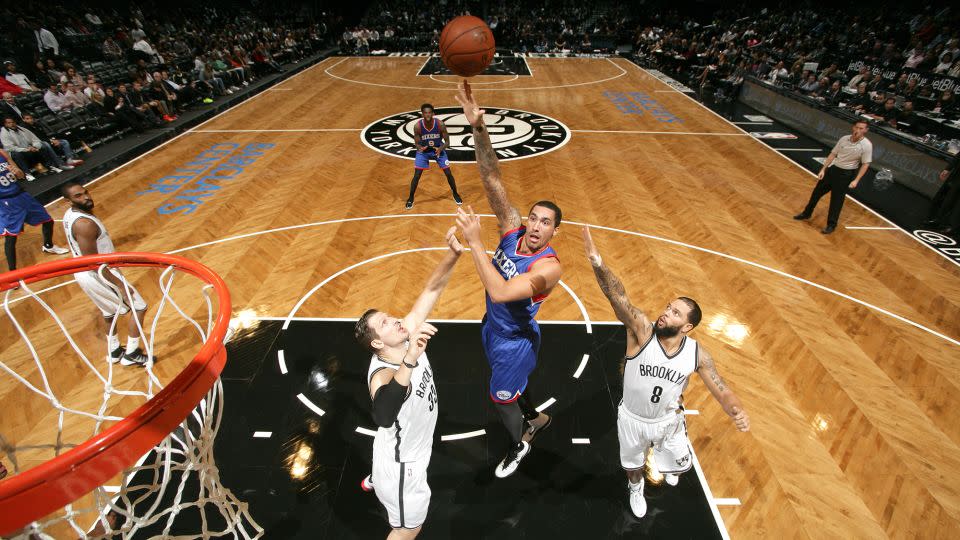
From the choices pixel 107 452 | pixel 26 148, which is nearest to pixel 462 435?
pixel 107 452

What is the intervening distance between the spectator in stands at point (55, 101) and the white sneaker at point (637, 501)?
13.7 m

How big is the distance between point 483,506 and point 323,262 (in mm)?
4123

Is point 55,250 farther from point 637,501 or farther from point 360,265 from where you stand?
point 637,501

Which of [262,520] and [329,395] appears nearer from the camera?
[262,520]

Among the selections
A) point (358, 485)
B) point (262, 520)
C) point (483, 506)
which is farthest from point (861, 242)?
point (262, 520)

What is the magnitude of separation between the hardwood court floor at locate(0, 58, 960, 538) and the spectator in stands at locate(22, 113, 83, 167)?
3.52 feet

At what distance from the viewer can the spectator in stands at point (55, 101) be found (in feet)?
33.8

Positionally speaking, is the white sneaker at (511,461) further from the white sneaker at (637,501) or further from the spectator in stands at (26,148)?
the spectator in stands at (26,148)

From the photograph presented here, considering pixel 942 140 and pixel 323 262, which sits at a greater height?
pixel 942 140

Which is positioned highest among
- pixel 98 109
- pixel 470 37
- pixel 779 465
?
pixel 470 37

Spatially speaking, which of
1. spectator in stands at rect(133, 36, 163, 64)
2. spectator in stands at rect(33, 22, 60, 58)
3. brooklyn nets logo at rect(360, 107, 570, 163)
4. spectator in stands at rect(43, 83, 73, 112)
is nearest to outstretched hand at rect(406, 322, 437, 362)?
brooklyn nets logo at rect(360, 107, 570, 163)

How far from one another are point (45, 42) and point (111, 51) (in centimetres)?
176

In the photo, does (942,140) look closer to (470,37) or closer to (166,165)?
(470,37)

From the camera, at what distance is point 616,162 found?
32.4 ft
